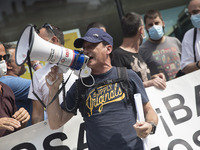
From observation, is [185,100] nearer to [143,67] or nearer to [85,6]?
[143,67]

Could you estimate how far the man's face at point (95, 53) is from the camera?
6.77 ft

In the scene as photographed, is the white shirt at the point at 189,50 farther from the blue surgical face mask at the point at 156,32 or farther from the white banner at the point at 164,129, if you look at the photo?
the blue surgical face mask at the point at 156,32

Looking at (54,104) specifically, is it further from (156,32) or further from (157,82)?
(156,32)

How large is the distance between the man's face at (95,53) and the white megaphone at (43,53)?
128mm

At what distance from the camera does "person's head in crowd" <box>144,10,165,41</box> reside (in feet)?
11.4

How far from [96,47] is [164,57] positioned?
4.92ft

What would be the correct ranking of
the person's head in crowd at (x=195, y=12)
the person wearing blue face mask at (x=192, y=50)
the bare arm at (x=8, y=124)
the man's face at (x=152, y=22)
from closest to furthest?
1. the bare arm at (x=8, y=124)
2. the person wearing blue face mask at (x=192, y=50)
3. the person's head in crowd at (x=195, y=12)
4. the man's face at (x=152, y=22)

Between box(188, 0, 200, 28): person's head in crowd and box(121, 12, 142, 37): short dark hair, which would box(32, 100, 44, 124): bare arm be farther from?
box(188, 0, 200, 28): person's head in crowd

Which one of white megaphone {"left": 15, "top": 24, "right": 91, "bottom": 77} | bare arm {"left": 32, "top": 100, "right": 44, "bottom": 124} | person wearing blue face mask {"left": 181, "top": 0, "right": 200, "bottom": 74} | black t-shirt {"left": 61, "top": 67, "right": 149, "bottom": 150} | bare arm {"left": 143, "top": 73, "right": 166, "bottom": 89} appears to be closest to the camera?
white megaphone {"left": 15, "top": 24, "right": 91, "bottom": 77}

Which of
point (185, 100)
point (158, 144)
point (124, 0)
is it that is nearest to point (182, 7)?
point (124, 0)

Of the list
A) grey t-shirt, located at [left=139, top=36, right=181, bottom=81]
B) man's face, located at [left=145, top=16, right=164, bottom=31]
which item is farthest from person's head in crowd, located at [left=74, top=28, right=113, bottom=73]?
man's face, located at [left=145, top=16, right=164, bottom=31]

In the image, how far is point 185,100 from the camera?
2936 mm

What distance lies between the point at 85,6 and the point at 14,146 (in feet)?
12.9

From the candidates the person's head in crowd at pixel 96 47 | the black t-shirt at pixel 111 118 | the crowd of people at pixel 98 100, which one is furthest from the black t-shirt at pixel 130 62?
the black t-shirt at pixel 111 118
